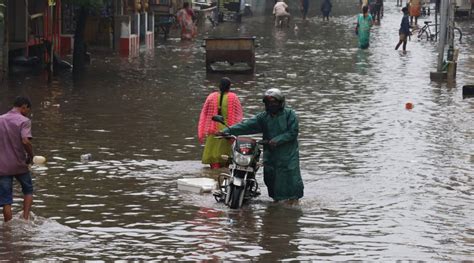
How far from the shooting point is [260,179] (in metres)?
15.7

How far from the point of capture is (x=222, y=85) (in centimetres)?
1584

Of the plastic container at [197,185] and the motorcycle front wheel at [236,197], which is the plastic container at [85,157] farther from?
the motorcycle front wheel at [236,197]

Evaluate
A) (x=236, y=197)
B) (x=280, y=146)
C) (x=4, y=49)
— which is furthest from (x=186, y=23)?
(x=236, y=197)

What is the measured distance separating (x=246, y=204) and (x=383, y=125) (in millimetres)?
7920

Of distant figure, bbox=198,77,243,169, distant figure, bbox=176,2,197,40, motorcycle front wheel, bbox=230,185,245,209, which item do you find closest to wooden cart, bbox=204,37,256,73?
distant figure, bbox=176,2,197,40

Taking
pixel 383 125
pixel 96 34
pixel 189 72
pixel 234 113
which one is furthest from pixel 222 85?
pixel 96 34

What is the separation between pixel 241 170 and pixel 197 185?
1496mm

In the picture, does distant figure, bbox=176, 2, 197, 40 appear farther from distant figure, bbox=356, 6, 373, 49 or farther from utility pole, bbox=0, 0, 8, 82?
utility pole, bbox=0, 0, 8, 82

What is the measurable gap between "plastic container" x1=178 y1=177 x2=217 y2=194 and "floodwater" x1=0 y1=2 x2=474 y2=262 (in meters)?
0.22

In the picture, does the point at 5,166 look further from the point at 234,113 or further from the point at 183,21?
the point at 183,21

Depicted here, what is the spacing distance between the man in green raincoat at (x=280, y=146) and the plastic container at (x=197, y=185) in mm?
1053

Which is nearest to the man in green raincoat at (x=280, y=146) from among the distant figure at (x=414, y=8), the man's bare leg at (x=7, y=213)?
the man's bare leg at (x=7, y=213)

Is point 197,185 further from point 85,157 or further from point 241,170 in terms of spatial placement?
point 85,157

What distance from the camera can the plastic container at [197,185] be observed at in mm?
14680
